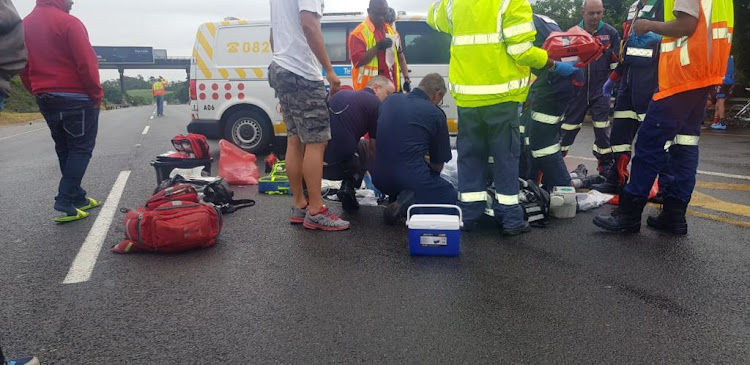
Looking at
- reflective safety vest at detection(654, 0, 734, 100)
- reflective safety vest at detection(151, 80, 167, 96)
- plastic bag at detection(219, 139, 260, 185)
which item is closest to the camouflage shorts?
plastic bag at detection(219, 139, 260, 185)

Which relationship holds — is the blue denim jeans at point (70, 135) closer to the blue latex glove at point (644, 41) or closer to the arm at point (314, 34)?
the arm at point (314, 34)

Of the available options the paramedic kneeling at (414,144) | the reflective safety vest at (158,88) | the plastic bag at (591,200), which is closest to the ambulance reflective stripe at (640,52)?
the plastic bag at (591,200)

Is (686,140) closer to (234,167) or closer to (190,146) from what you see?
(234,167)

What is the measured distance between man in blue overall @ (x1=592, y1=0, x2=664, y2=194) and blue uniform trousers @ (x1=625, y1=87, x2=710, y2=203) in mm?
791

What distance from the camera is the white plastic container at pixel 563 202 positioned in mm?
4465

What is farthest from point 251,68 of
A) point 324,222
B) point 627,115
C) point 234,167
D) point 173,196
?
point 627,115

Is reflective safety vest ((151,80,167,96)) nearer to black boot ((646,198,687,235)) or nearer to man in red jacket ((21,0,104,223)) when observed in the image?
man in red jacket ((21,0,104,223))

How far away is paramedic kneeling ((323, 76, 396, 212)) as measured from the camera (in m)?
4.61

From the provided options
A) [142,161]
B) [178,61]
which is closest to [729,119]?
[142,161]

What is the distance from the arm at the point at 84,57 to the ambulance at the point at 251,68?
3.41m

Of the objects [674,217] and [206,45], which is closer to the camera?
[674,217]

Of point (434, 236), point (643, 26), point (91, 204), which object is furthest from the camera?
point (91, 204)

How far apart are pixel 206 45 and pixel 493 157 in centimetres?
546

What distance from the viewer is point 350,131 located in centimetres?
468
